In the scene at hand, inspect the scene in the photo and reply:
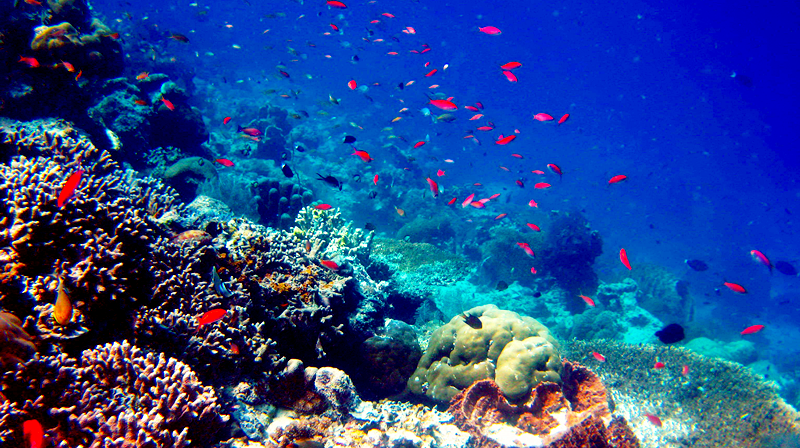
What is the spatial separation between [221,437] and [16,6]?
10.7 metres

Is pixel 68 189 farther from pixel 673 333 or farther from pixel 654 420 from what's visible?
pixel 654 420

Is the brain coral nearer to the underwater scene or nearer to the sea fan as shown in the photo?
the underwater scene

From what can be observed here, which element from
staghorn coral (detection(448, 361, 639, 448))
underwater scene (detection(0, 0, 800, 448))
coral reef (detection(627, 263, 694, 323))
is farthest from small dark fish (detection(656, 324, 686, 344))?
Result: coral reef (detection(627, 263, 694, 323))

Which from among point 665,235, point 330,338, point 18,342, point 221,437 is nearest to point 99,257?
point 18,342

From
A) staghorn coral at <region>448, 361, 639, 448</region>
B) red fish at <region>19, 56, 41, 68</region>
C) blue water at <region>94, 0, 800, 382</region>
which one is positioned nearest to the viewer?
staghorn coral at <region>448, 361, 639, 448</region>

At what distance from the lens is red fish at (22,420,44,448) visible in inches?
64.0

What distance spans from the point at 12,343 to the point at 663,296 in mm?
24991

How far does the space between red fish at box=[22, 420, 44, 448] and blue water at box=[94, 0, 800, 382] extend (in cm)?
1517

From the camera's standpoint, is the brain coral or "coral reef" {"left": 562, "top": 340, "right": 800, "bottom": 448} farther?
"coral reef" {"left": 562, "top": 340, "right": 800, "bottom": 448}

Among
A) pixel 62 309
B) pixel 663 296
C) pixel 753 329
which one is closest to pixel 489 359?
pixel 62 309

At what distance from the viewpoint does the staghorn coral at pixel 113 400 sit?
188cm

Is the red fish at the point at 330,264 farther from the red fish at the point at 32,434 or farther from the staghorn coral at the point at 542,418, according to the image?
the red fish at the point at 32,434

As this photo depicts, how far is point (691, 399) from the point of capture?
7.56 m

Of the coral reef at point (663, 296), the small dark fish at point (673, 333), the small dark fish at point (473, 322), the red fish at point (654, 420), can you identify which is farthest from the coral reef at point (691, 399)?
the coral reef at point (663, 296)
